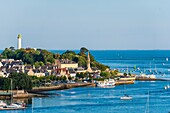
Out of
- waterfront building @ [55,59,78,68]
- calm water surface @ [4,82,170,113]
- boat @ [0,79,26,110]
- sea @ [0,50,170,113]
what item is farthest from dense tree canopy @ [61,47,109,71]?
boat @ [0,79,26,110]

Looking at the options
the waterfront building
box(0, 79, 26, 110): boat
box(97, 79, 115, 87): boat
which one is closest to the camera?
box(0, 79, 26, 110): boat

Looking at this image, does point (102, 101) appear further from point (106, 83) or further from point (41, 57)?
point (41, 57)

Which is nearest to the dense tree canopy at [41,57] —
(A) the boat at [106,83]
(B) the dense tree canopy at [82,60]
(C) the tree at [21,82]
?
(B) the dense tree canopy at [82,60]

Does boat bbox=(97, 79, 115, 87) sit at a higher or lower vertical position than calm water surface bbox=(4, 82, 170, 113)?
higher

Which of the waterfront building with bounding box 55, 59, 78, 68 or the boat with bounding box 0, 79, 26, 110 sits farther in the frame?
the waterfront building with bounding box 55, 59, 78, 68

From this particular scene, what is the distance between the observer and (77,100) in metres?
44.6

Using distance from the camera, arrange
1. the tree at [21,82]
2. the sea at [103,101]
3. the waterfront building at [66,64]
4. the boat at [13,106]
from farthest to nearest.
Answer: the waterfront building at [66,64] < the tree at [21,82] < the boat at [13,106] < the sea at [103,101]

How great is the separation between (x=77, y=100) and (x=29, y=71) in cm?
1661

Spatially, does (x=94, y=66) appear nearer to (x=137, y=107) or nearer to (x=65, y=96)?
(x=65, y=96)

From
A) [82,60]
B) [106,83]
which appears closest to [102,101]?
[106,83]

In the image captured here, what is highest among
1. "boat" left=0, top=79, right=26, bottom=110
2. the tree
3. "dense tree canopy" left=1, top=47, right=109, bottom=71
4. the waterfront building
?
"dense tree canopy" left=1, top=47, right=109, bottom=71

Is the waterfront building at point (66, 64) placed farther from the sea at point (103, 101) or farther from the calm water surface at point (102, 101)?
the calm water surface at point (102, 101)

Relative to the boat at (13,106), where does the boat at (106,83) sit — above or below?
above

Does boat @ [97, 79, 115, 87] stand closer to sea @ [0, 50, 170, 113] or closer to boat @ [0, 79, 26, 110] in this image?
sea @ [0, 50, 170, 113]
